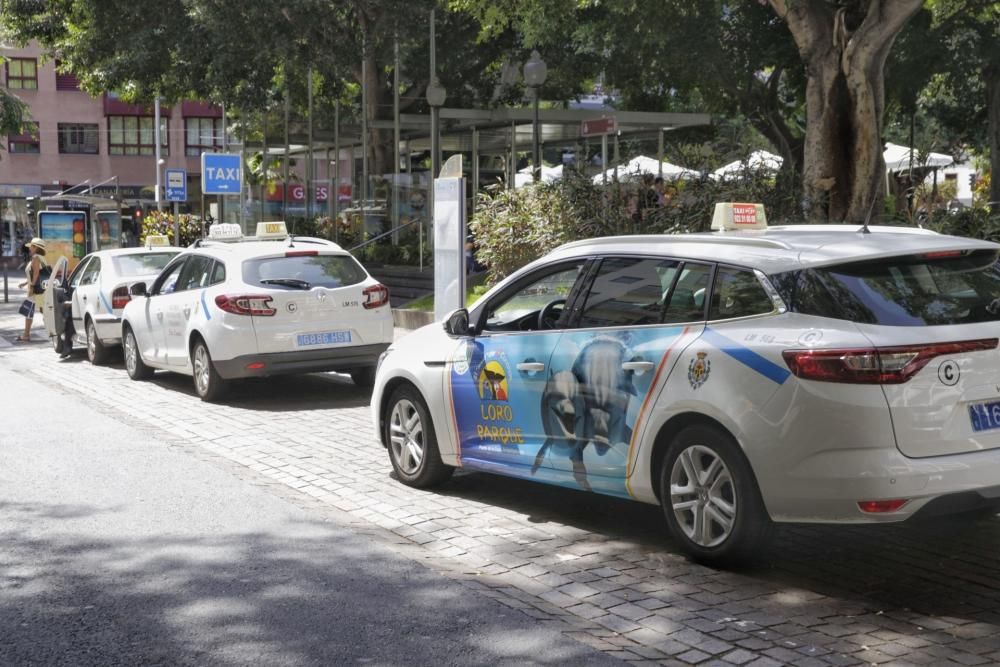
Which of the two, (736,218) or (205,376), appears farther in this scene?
(205,376)

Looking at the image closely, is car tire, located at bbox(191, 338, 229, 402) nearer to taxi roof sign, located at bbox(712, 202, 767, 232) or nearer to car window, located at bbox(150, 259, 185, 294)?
car window, located at bbox(150, 259, 185, 294)

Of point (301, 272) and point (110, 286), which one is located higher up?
point (301, 272)

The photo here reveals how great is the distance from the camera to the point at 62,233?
111ft

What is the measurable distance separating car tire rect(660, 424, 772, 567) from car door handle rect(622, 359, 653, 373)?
1.22ft

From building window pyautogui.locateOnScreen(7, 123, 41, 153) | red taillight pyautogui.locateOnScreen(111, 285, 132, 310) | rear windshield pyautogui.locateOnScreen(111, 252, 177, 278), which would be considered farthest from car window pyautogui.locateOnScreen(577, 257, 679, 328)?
building window pyautogui.locateOnScreen(7, 123, 41, 153)

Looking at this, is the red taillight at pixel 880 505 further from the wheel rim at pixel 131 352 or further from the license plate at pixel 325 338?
the wheel rim at pixel 131 352

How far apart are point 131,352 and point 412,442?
8.08 m

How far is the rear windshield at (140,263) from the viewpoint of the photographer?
17.3 metres

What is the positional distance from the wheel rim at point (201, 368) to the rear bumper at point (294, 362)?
12.1 inches

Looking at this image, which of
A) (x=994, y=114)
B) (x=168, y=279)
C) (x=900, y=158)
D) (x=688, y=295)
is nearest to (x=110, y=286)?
(x=168, y=279)

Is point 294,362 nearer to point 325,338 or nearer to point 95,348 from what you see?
point 325,338

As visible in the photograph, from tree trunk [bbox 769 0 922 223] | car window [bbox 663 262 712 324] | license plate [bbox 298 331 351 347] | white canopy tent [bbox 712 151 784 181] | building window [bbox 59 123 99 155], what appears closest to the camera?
car window [bbox 663 262 712 324]

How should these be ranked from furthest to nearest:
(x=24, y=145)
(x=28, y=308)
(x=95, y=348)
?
(x=24, y=145) → (x=28, y=308) → (x=95, y=348)

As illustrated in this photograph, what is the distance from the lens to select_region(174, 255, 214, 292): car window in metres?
13.2
